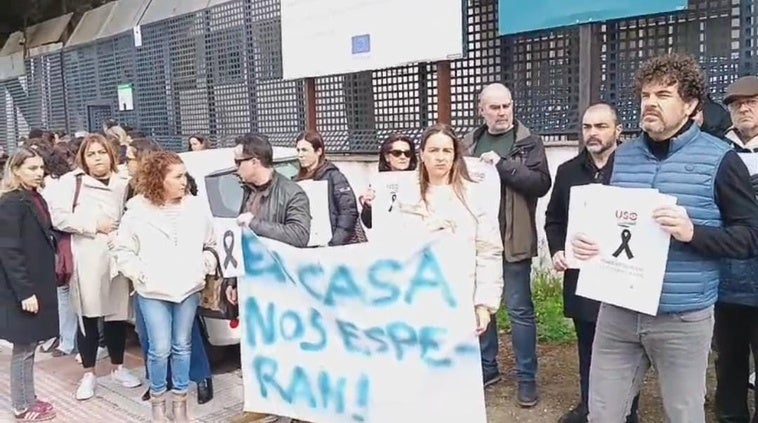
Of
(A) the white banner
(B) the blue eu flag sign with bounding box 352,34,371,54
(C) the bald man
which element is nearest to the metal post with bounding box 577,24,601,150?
(C) the bald man

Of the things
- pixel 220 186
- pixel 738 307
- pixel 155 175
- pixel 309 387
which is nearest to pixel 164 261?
pixel 155 175

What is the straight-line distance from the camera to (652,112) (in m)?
2.90

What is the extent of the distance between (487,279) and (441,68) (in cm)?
433

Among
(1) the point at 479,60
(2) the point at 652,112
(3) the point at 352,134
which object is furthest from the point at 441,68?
(2) the point at 652,112

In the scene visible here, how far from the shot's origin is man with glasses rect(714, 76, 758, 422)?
373cm

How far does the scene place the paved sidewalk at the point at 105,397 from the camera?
16.5 feet

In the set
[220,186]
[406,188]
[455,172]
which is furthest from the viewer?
[220,186]

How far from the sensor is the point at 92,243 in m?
5.36

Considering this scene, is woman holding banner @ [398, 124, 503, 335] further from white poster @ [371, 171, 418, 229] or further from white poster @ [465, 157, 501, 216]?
white poster @ [371, 171, 418, 229]

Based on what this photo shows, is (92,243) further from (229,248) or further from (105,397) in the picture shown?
(229,248)

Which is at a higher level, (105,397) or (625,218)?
(625,218)

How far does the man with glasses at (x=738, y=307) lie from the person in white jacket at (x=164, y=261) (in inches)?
117

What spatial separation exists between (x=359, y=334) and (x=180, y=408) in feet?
4.83

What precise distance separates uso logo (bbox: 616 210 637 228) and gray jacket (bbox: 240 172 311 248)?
1.95 m
